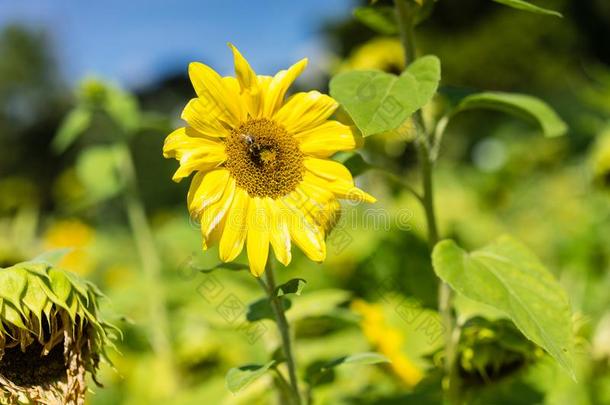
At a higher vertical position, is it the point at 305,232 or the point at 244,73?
the point at 244,73

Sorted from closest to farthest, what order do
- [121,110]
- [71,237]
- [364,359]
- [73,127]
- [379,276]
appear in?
[364,359] → [73,127] → [121,110] → [379,276] → [71,237]

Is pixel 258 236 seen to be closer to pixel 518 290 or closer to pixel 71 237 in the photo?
pixel 518 290

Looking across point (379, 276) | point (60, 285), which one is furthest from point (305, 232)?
point (379, 276)

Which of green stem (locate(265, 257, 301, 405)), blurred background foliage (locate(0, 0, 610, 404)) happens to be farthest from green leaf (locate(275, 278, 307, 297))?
blurred background foliage (locate(0, 0, 610, 404))

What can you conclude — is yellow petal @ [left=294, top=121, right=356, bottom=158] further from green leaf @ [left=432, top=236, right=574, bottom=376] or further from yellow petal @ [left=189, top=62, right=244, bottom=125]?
green leaf @ [left=432, top=236, right=574, bottom=376]

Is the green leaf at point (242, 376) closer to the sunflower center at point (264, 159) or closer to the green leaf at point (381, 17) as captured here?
the sunflower center at point (264, 159)

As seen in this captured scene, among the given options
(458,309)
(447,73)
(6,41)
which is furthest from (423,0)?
(6,41)

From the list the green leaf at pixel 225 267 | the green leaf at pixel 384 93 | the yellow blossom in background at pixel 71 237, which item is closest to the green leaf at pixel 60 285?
the green leaf at pixel 225 267
